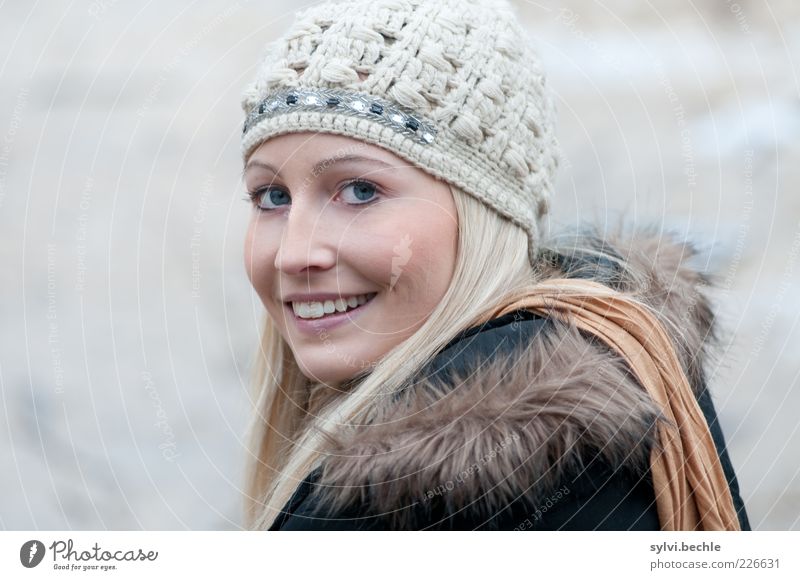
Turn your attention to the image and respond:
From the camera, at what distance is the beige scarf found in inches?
31.8

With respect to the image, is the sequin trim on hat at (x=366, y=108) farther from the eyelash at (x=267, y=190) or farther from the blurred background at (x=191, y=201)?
the blurred background at (x=191, y=201)

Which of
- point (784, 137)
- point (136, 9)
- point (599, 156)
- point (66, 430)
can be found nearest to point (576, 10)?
point (599, 156)

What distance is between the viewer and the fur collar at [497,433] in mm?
702

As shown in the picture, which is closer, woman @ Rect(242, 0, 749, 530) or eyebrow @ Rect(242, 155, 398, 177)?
woman @ Rect(242, 0, 749, 530)

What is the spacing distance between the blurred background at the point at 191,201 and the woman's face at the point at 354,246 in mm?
361

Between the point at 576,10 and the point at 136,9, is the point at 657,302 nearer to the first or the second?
the point at 576,10

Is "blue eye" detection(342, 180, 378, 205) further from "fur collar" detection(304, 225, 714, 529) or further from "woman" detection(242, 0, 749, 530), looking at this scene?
"fur collar" detection(304, 225, 714, 529)

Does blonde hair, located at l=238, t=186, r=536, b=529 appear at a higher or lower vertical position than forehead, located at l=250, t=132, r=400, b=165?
lower

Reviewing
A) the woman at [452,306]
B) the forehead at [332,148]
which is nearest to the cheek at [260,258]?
the woman at [452,306]

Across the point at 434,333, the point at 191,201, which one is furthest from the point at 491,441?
the point at 191,201

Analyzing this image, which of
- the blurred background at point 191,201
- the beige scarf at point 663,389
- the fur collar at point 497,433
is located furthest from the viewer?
the blurred background at point 191,201

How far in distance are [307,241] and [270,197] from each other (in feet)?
0.35

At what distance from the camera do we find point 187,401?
1.29m
